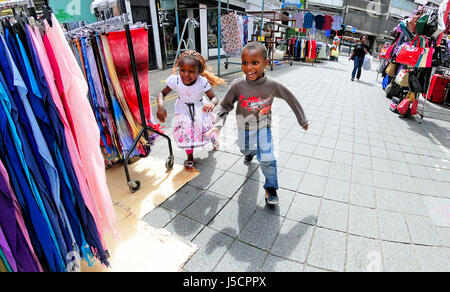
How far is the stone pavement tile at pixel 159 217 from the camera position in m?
2.23

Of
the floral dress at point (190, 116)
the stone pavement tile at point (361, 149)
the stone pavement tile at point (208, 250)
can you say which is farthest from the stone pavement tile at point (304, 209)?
the stone pavement tile at point (361, 149)

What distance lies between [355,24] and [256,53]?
35.7 meters

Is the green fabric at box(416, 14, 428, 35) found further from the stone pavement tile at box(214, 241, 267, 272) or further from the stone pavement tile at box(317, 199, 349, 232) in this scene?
the stone pavement tile at box(214, 241, 267, 272)

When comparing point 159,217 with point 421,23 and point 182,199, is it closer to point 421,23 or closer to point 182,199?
point 182,199

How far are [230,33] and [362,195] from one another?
7223 mm

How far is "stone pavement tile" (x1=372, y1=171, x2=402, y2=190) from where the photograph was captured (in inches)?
115

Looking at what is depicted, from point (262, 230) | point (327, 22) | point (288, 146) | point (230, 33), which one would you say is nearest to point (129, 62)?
point (262, 230)

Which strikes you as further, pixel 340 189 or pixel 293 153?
pixel 293 153

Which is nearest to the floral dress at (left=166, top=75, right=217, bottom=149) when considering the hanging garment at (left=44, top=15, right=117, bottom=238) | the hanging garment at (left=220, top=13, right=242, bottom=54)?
the hanging garment at (left=44, top=15, right=117, bottom=238)

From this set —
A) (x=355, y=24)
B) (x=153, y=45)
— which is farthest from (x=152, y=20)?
(x=355, y=24)

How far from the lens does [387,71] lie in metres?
6.88

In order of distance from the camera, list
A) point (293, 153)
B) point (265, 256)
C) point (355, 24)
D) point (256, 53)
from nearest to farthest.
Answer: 1. point (265, 256)
2. point (256, 53)
3. point (293, 153)
4. point (355, 24)

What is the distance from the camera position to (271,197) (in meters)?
2.45
